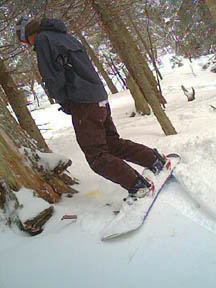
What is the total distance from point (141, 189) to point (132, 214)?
0.30 m

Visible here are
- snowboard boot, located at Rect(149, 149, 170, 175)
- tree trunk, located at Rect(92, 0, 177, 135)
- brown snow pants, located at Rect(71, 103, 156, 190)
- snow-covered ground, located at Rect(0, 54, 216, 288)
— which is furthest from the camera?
tree trunk, located at Rect(92, 0, 177, 135)

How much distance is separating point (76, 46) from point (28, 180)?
59.5 inches

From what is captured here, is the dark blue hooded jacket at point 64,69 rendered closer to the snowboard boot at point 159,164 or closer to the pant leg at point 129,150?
the pant leg at point 129,150

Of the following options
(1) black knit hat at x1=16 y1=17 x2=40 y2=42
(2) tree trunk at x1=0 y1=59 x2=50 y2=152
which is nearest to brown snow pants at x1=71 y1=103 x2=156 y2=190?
(1) black knit hat at x1=16 y1=17 x2=40 y2=42

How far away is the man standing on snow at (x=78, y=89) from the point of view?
1998 mm

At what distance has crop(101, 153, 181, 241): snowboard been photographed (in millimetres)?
1779

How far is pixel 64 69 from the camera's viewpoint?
6.74ft

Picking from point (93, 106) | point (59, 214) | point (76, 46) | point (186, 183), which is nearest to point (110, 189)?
point (59, 214)

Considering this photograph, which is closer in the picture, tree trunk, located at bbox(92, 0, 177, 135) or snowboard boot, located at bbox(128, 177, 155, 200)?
snowboard boot, located at bbox(128, 177, 155, 200)

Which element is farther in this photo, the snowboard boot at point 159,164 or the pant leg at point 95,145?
the snowboard boot at point 159,164

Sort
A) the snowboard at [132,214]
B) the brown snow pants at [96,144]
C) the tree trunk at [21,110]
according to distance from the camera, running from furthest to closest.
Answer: the tree trunk at [21,110] → the brown snow pants at [96,144] → the snowboard at [132,214]

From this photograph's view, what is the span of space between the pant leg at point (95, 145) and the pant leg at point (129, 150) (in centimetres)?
41

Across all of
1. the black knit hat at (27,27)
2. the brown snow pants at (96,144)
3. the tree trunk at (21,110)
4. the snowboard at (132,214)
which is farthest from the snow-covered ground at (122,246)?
the tree trunk at (21,110)

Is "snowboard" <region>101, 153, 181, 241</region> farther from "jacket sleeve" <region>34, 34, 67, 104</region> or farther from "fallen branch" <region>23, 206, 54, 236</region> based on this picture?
"jacket sleeve" <region>34, 34, 67, 104</region>
